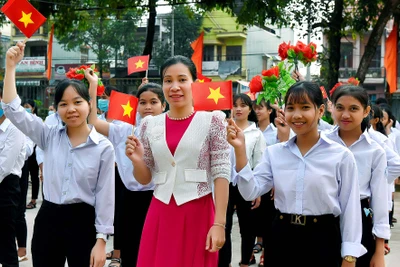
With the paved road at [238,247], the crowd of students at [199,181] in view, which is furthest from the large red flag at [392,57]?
the crowd of students at [199,181]

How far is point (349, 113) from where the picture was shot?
3.63 m

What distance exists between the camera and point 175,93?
9.86 feet

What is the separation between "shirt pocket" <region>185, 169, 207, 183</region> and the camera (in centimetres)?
295

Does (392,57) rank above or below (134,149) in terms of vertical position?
above

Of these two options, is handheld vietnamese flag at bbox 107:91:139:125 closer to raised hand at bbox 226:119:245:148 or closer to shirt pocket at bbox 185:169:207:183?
shirt pocket at bbox 185:169:207:183

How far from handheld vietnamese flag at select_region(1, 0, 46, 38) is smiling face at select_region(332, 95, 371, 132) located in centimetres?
188

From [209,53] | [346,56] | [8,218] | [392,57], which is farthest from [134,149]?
[346,56]

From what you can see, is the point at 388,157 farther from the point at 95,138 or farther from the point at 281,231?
the point at 95,138

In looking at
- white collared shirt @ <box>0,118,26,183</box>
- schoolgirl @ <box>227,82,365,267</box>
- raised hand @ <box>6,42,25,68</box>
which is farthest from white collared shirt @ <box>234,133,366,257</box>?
white collared shirt @ <box>0,118,26,183</box>

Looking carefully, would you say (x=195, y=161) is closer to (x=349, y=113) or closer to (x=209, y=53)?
(x=349, y=113)

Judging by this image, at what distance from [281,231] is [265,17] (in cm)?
946

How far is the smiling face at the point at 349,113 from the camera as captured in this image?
3617 millimetres

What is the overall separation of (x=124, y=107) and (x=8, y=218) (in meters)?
1.77

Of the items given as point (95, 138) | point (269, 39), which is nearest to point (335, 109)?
point (95, 138)
